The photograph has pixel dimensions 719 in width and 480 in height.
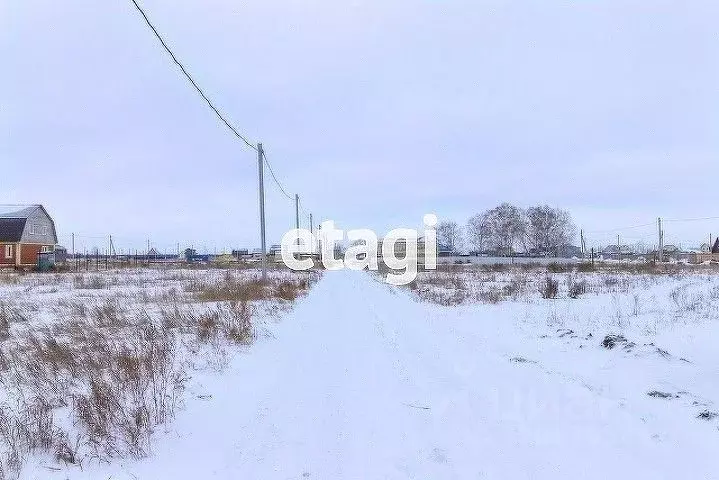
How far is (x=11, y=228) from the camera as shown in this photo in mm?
46281

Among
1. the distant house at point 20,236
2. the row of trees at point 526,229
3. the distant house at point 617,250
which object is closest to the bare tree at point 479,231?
the row of trees at point 526,229

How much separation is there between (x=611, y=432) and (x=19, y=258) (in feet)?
184

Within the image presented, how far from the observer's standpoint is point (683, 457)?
3.38 m

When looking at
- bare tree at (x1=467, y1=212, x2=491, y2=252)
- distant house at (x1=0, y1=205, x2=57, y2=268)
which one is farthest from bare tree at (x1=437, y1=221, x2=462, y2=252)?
distant house at (x1=0, y1=205, x2=57, y2=268)

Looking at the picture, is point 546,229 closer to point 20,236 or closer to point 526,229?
point 526,229

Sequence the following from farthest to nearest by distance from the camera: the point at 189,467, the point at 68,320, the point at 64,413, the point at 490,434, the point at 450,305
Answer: the point at 450,305
the point at 68,320
the point at 64,413
the point at 490,434
the point at 189,467

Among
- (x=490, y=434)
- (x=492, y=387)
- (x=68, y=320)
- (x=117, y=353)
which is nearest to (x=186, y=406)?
(x=117, y=353)

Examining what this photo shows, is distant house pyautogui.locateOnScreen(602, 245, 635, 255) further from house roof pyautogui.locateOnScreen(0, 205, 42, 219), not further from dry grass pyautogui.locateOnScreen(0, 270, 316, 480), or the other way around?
dry grass pyautogui.locateOnScreen(0, 270, 316, 480)

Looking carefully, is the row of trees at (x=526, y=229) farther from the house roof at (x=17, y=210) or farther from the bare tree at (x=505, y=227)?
the house roof at (x=17, y=210)

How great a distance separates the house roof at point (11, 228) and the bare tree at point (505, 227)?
7222cm

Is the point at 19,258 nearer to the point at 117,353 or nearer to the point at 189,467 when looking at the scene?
the point at 117,353

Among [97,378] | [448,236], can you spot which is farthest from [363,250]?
[97,378]

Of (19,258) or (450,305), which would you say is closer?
(450,305)

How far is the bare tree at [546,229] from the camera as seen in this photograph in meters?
82.1
